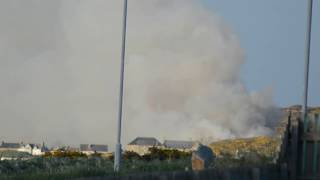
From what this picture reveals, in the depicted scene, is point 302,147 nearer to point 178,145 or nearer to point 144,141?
point 144,141

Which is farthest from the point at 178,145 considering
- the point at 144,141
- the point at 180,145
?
the point at 144,141

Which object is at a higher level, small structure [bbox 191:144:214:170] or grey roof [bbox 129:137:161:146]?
small structure [bbox 191:144:214:170]

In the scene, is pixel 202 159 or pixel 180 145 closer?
pixel 202 159

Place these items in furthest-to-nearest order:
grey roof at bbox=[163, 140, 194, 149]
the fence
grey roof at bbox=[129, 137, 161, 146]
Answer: grey roof at bbox=[129, 137, 161, 146]
grey roof at bbox=[163, 140, 194, 149]
the fence

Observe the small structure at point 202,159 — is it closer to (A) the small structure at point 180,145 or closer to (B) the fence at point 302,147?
(B) the fence at point 302,147

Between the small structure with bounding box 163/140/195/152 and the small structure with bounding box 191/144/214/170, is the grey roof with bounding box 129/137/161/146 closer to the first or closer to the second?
the small structure with bounding box 163/140/195/152

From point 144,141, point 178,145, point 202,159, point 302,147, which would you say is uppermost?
point 302,147

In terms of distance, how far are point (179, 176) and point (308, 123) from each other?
658 cm

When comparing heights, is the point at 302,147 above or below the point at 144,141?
above

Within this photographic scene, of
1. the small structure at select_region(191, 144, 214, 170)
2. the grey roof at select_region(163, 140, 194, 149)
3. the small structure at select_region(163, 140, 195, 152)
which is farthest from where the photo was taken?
the grey roof at select_region(163, 140, 194, 149)

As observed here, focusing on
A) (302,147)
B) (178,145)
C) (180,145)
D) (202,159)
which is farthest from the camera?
(178,145)

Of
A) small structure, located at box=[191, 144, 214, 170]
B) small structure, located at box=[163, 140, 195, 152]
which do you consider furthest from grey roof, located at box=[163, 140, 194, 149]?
small structure, located at box=[191, 144, 214, 170]

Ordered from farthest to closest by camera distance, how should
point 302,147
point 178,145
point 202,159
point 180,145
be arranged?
point 178,145 < point 180,145 < point 302,147 < point 202,159

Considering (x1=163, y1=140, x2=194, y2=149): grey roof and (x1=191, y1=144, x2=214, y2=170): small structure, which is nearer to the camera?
(x1=191, y1=144, x2=214, y2=170): small structure
